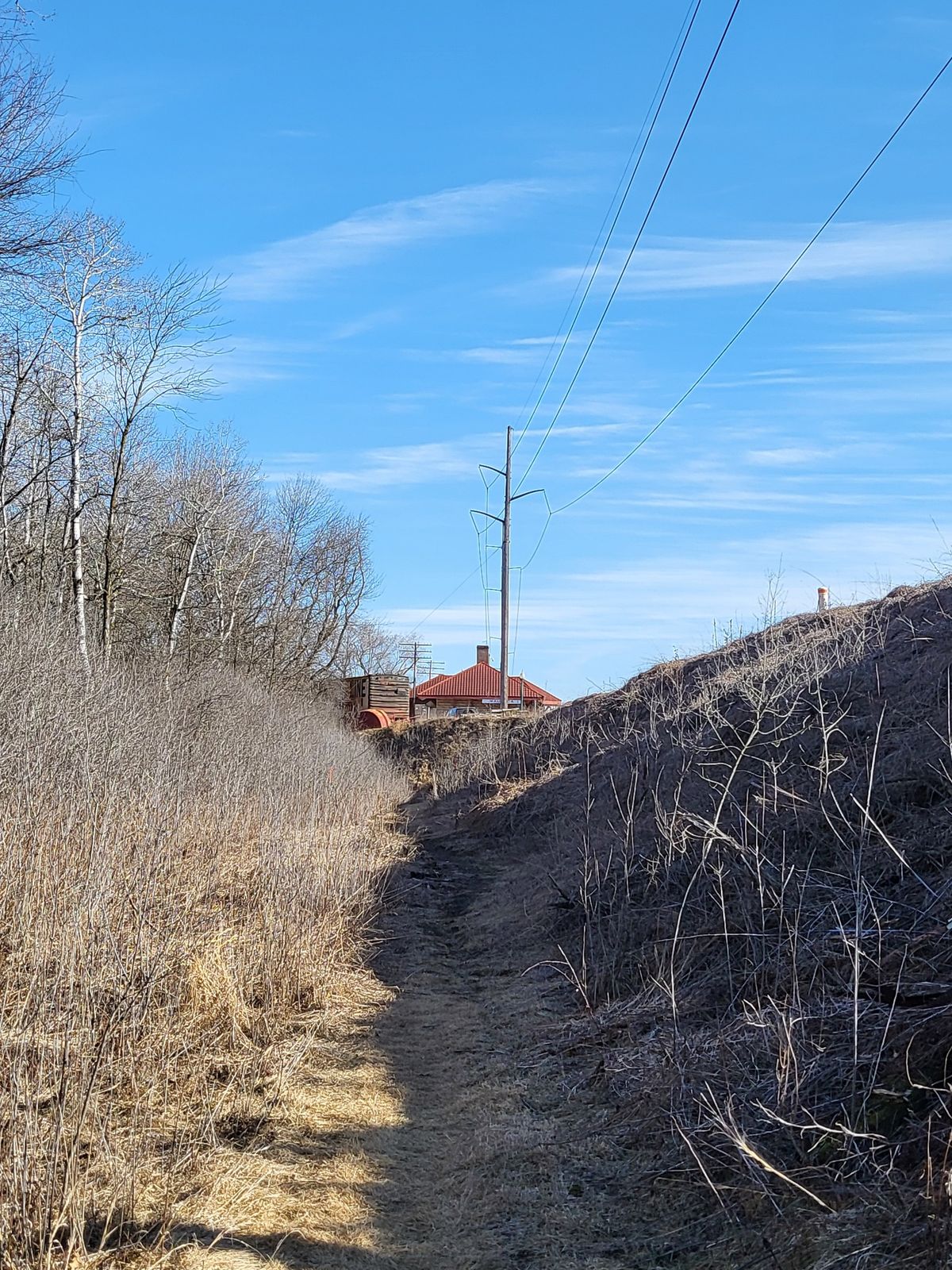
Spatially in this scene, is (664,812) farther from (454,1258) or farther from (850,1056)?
(454,1258)

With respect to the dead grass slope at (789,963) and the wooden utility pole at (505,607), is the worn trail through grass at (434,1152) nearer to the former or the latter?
the dead grass slope at (789,963)

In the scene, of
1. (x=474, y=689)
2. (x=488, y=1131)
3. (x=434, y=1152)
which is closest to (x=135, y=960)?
(x=434, y=1152)

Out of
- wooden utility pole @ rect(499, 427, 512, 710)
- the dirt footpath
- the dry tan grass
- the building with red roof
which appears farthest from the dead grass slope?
the building with red roof

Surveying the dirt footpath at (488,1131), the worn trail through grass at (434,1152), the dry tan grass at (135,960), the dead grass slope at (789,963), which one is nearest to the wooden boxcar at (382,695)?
the dead grass slope at (789,963)

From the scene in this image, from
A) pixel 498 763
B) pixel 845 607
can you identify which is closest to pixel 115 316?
pixel 498 763

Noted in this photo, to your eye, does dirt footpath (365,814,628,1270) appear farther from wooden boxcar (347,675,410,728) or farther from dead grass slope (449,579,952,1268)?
wooden boxcar (347,675,410,728)

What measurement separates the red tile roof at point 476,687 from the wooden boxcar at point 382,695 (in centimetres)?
1219

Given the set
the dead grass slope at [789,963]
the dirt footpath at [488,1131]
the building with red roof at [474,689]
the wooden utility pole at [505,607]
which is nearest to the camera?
the dead grass slope at [789,963]

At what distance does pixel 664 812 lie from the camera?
8.91 meters

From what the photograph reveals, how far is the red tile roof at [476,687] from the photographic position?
55875 mm

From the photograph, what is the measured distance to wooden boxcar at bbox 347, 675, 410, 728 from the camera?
42.1 metres

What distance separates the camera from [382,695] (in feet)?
139

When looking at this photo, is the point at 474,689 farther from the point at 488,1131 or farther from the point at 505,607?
the point at 488,1131

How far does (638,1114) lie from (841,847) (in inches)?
101
